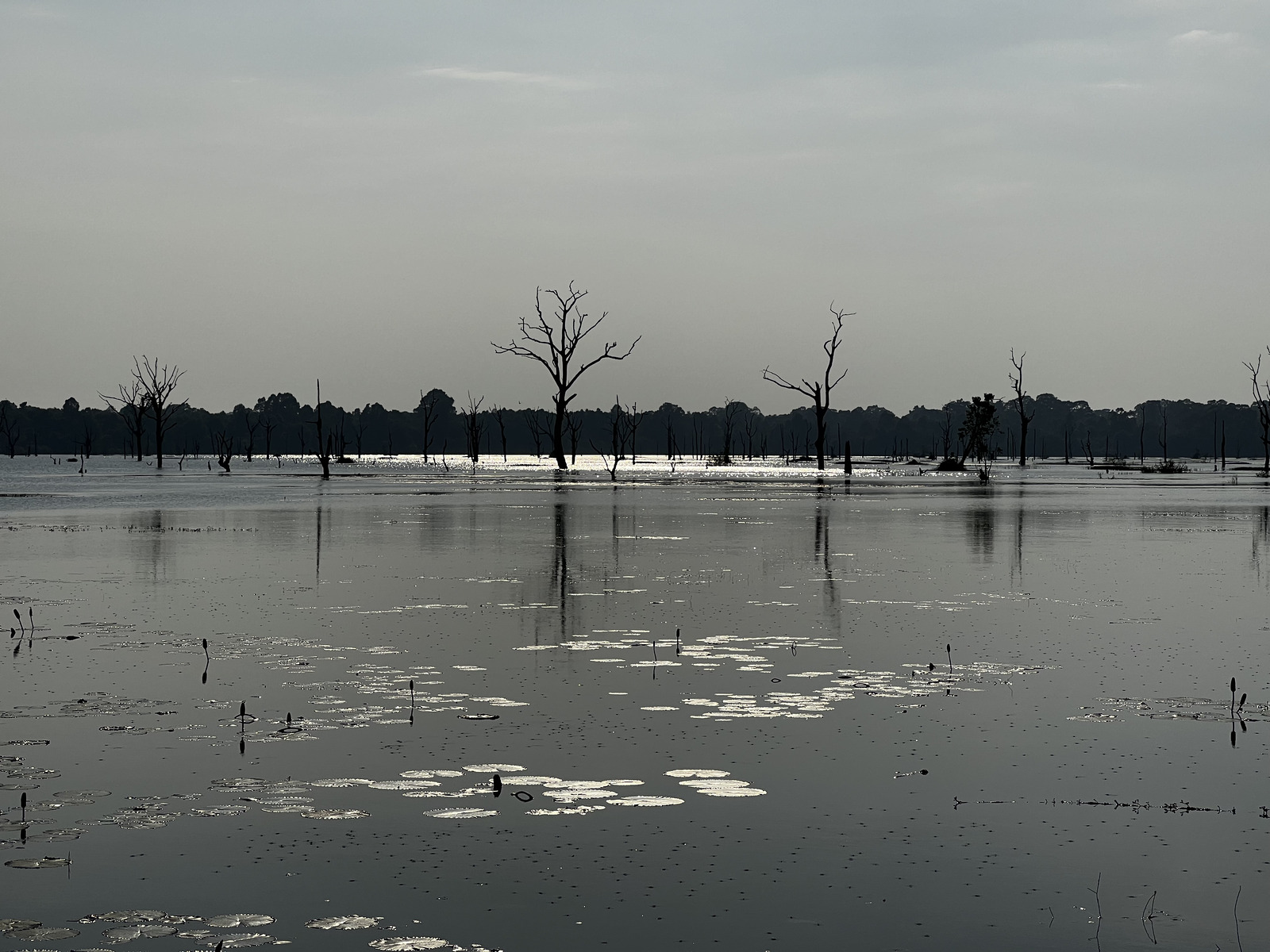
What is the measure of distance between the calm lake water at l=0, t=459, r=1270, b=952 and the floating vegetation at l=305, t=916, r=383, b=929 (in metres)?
0.06

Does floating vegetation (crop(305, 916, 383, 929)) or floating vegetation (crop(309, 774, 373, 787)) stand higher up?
floating vegetation (crop(309, 774, 373, 787))

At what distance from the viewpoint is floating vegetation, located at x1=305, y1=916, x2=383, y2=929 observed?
5.69 m

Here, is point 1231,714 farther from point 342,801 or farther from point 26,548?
point 26,548

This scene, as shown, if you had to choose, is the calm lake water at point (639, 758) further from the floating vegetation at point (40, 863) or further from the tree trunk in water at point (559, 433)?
the tree trunk in water at point (559, 433)

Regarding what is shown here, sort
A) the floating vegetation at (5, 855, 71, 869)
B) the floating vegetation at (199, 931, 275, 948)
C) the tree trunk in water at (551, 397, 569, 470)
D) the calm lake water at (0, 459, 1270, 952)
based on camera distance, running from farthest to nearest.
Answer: the tree trunk in water at (551, 397, 569, 470), the floating vegetation at (5, 855, 71, 869), the calm lake water at (0, 459, 1270, 952), the floating vegetation at (199, 931, 275, 948)

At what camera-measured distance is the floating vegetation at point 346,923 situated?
5.69 meters

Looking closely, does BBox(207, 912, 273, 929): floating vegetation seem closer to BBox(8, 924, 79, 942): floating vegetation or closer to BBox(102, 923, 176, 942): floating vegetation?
BBox(102, 923, 176, 942): floating vegetation

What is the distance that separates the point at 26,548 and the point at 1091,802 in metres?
22.4

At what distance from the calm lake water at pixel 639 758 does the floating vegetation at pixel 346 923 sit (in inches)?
2.4

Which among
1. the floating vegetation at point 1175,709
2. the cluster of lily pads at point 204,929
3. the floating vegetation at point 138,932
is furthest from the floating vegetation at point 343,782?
the floating vegetation at point 1175,709

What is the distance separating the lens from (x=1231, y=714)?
10.0 m

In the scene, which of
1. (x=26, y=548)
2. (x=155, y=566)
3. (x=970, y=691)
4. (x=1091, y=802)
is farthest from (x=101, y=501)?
(x=1091, y=802)

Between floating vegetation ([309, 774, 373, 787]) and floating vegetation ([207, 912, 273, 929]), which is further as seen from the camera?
floating vegetation ([309, 774, 373, 787])

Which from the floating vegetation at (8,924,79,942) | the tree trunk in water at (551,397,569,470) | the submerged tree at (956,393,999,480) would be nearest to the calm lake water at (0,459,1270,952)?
the floating vegetation at (8,924,79,942)
